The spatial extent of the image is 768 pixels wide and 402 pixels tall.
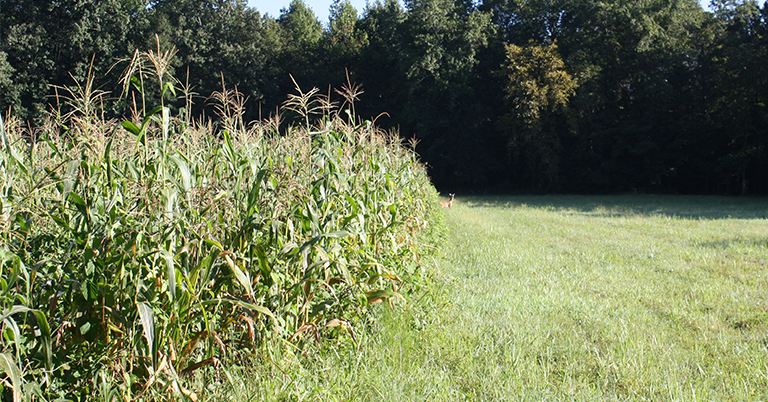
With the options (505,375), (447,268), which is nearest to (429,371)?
(505,375)

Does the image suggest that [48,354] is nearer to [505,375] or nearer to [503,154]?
[505,375]

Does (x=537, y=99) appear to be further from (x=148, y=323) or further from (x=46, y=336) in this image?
(x=46, y=336)

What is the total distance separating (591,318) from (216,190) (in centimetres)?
291

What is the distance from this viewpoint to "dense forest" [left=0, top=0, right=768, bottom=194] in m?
23.1

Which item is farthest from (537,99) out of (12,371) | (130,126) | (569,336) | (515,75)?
(12,371)

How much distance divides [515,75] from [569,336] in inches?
868

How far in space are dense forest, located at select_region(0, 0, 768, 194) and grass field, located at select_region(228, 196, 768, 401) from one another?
18.9m

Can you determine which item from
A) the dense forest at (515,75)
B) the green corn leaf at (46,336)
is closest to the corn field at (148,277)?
the green corn leaf at (46,336)

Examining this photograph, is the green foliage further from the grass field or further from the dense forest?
the grass field

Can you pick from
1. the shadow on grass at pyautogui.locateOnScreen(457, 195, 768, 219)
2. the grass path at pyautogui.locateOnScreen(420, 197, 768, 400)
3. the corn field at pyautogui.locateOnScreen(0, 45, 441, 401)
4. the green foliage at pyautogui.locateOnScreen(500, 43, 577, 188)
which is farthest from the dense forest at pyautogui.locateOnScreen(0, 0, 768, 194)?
the corn field at pyautogui.locateOnScreen(0, 45, 441, 401)

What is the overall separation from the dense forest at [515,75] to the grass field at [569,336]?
61.8 feet

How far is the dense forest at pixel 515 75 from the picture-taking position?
23141 millimetres

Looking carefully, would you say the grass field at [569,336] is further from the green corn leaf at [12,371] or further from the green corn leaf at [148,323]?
the green corn leaf at [12,371]

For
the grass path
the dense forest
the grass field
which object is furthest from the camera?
the dense forest
